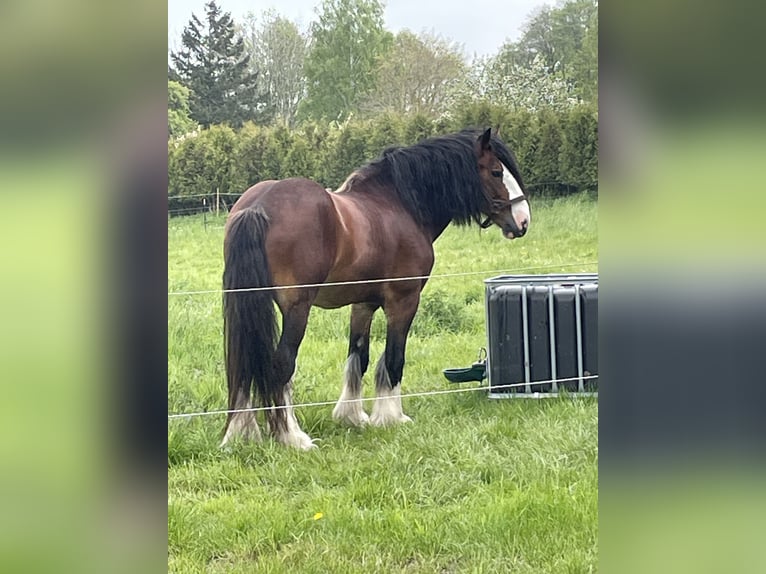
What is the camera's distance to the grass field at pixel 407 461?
2.20m

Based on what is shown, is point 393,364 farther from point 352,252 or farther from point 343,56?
point 343,56

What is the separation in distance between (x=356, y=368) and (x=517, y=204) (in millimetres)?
742

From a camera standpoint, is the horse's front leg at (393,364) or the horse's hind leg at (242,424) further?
the horse's front leg at (393,364)

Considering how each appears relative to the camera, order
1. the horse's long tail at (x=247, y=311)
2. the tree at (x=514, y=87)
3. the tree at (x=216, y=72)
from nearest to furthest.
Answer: the tree at (x=216, y=72) < the horse's long tail at (x=247, y=311) < the tree at (x=514, y=87)

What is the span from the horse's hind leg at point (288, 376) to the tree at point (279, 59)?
564 millimetres

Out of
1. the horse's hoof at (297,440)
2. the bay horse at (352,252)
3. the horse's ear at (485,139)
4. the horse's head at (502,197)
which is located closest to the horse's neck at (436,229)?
the bay horse at (352,252)

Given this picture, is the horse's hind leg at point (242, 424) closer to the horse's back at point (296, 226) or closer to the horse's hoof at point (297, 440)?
the horse's hoof at point (297, 440)

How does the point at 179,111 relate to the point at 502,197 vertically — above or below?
above

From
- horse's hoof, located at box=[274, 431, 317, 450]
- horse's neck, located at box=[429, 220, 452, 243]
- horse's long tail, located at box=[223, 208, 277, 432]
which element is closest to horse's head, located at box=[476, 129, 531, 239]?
horse's neck, located at box=[429, 220, 452, 243]

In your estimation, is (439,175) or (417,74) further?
(439,175)

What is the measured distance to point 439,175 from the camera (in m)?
2.48

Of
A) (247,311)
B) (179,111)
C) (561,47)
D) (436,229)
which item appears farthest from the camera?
(436,229)

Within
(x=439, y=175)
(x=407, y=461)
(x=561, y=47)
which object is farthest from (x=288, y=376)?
(x=561, y=47)

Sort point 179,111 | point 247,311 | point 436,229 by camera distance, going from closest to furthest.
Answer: point 179,111 < point 247,311 < point 436,229
